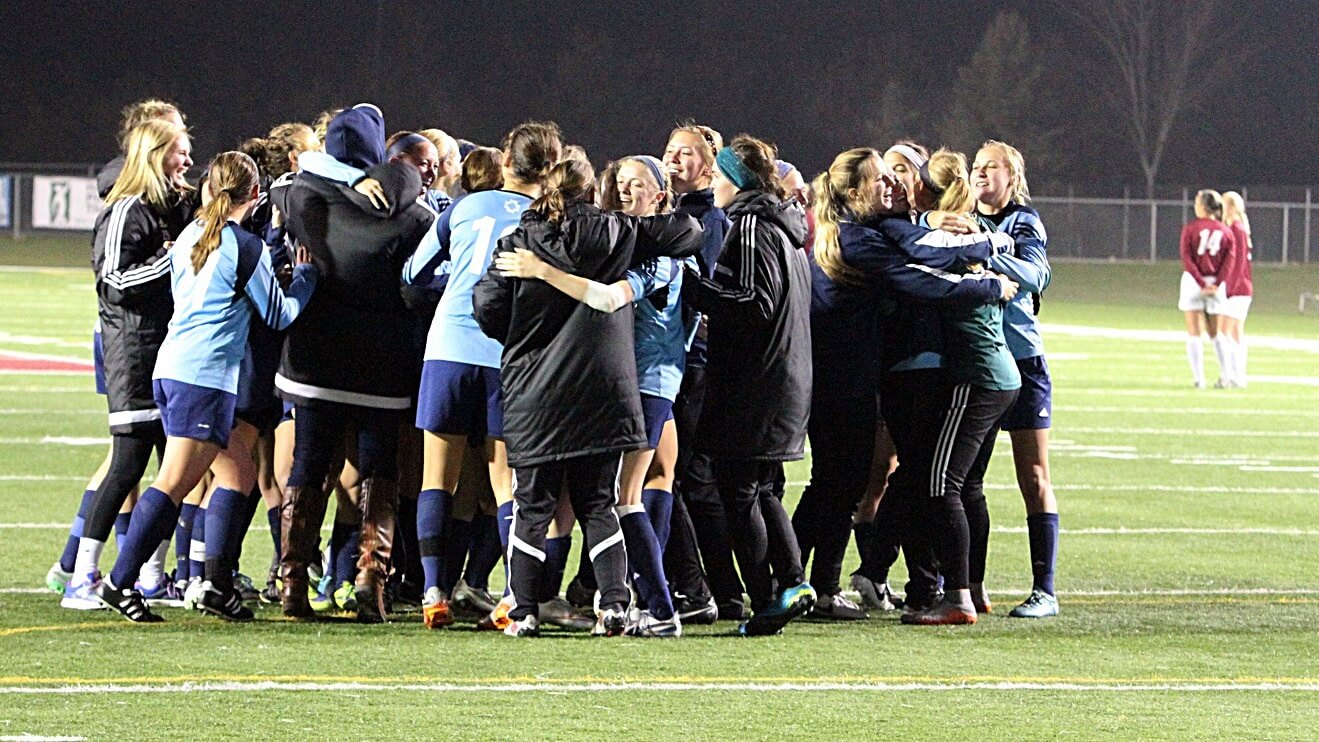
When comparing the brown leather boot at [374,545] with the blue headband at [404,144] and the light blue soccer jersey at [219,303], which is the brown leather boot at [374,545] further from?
the blue headband at [404,144]

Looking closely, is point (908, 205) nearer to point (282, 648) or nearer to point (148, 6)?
point (282, 648)

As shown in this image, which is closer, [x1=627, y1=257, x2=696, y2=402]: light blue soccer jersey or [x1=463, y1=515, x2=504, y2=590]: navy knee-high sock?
[x1=627, y1=257, x2=696, y2=402]: light blue soccer jersey

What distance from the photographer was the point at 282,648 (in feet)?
23.2

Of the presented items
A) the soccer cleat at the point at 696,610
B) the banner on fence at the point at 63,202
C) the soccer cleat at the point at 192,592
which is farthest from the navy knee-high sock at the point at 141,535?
Answer: the banner on fence at the point at 63,202

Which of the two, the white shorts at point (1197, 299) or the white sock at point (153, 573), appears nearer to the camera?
the white sock at point (153, 573)

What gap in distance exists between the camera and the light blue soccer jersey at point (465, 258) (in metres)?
7.46

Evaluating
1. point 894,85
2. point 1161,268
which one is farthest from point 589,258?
point 894,85

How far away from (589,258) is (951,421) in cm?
167

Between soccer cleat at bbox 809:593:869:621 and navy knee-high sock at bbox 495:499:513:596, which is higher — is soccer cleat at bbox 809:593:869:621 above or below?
below

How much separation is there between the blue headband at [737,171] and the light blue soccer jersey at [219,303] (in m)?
1.57

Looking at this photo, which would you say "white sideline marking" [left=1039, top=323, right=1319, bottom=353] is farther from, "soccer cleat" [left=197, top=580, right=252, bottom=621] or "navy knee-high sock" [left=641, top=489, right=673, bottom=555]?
"soccer cleat" [left=197, top=580, right=252, bottom=621]

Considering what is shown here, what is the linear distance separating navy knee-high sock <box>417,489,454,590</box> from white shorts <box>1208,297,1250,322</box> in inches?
528

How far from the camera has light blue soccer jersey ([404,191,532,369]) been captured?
24.5 feet

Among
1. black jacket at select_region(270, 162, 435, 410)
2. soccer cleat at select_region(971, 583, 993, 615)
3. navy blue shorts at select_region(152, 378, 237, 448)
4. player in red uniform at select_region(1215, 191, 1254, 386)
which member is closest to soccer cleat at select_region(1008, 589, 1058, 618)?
soccer cleat at select_region(971, 583, 993, 615)
